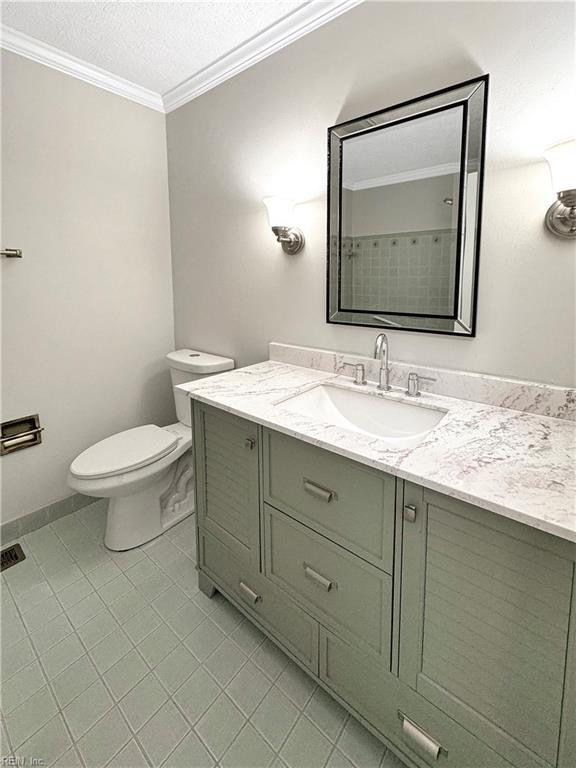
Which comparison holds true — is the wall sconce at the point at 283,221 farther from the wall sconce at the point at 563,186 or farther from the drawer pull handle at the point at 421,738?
the drawer pull handle at the point at 421,738

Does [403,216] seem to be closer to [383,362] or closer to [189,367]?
[383,362]

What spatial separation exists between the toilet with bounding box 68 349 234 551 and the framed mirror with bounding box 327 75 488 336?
0.90 meters

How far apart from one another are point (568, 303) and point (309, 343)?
1.00 m

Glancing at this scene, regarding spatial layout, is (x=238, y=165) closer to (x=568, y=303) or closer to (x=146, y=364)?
(x=146, y=364)

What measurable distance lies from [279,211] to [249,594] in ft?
4.96

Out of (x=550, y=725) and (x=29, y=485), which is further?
(x=29, y=485)

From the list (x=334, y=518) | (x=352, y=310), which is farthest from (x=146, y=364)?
(x=334, y=518)

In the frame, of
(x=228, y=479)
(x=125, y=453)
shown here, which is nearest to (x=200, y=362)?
(x=125, y=453)

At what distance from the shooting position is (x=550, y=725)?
0.84m

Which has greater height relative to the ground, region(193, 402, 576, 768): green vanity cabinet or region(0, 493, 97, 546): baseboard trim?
region(193, 402, 576, 768): green vanity cabinet

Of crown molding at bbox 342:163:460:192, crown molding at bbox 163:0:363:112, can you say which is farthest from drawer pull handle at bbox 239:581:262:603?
crown molding at bbox 163:0:363:112

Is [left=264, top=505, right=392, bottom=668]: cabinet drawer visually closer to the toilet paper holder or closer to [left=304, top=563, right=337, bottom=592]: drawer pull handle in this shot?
[left=304, top=563, right=337, bottom=592]: drawer pull handle

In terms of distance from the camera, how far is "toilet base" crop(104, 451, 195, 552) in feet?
6.62

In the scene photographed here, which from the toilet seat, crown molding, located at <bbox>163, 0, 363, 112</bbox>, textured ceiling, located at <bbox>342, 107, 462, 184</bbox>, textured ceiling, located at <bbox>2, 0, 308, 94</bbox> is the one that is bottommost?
the toilet seat
